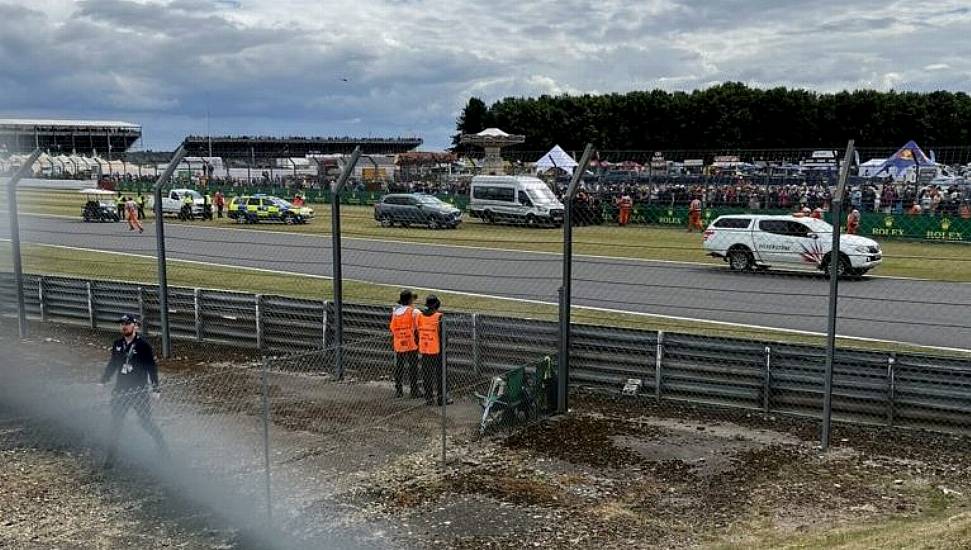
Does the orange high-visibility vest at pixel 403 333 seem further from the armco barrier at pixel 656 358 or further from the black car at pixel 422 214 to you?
the black car at pixel 422 214

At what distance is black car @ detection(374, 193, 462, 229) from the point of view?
61.4 feet

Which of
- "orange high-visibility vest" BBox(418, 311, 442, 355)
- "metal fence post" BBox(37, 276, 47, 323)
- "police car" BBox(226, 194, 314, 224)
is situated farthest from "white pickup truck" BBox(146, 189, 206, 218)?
"orange high-visibility vest" BBox(418, 311, 442, 355)

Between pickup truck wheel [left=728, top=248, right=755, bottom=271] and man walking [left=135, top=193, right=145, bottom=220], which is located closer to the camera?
pickup truck wheel [left=728, top=248, right=755, bottom=271]

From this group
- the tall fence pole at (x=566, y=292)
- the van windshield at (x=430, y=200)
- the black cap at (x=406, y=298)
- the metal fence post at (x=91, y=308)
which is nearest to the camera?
the tall fence pole at (x=566, y=292)

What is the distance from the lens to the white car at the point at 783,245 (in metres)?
19.6

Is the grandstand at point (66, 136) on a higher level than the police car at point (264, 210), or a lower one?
higher

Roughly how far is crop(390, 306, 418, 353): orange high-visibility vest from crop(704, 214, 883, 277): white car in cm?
978

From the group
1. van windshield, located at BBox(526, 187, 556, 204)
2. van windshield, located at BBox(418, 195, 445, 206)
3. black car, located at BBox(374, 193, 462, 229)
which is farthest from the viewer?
van windshield, located at BBox(526, 187, 556, 204)

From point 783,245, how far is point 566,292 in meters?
13.3

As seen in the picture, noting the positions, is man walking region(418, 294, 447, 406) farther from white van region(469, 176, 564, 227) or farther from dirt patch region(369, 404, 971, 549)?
white van region(469, 176, 564, 227)

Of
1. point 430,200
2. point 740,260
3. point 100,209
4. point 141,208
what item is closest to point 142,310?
point 430,200

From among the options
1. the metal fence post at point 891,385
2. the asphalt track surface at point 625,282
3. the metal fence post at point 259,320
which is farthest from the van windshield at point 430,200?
the metal fence post at point 891,385

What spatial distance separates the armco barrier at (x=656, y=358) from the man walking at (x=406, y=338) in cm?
54

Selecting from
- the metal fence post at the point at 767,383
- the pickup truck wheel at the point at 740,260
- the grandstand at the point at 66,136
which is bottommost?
the metal fence post at the point at 767,383
